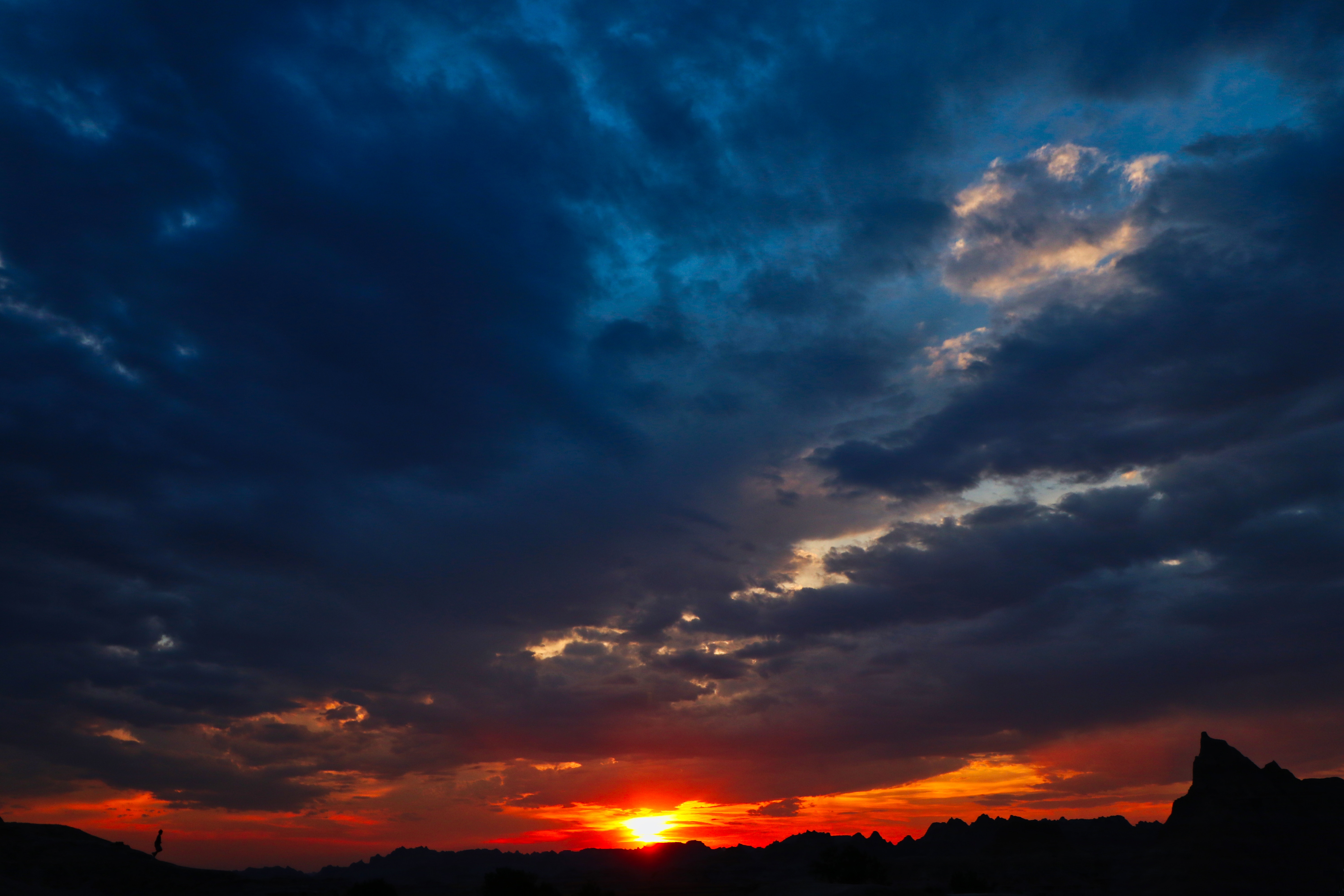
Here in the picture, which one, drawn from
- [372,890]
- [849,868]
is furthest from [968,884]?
[372,890]

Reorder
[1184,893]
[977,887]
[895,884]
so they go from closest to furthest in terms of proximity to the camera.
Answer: [977,887] < [895,884] < [1184,893]

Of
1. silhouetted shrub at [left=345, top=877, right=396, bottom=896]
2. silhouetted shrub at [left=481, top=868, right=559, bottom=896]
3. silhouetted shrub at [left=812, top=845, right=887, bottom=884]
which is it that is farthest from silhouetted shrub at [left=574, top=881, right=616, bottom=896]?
silhouetted shrub at [left=812, top=845, right=887, bottom=884]

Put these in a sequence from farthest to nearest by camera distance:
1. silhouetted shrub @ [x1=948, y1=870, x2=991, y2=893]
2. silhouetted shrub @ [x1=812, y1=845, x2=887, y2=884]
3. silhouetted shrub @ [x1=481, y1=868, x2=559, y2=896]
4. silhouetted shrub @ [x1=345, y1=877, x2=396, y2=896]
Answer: silhouetted shrub @ [x1=948, y1=870, x2=991, y2=893] → silhouetted shrub @ [x1=812, y1=845, x2=887, y2=884] → silhouetted shrub @ [x1=345, y1=877, x2=396, y2=896] → silhouetted shrub @ [x1=481, y1=868, x2=559, y2=896]

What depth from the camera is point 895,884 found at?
179500 millimetres

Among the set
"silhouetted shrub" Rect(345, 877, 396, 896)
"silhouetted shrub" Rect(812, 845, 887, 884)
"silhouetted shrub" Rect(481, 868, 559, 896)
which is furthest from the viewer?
"silhouetted shrub" Rect(812, 845, 887, 884)

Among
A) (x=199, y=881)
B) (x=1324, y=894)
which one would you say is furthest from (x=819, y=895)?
(x=1324, y=894)

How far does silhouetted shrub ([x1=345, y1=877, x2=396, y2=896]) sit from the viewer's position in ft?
272

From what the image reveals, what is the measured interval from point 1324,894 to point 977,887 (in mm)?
119673

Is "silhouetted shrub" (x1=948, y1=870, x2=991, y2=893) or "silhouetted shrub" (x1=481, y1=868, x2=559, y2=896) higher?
"silhouetted shrub" (x1=481, y1=868, x2=559, y2=896)

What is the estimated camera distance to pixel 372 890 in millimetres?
84125

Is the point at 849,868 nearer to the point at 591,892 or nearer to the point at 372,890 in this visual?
the point at 591,892

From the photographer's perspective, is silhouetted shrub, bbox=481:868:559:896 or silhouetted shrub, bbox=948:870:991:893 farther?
silhouetted shrub, bbox=948:870:991:893

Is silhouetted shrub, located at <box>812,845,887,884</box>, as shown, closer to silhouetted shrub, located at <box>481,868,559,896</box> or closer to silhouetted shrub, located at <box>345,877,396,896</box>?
silhouetted shrub, located at <box>481,868,559,896</box>

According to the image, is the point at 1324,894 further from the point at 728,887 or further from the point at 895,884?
the point at 728,887
